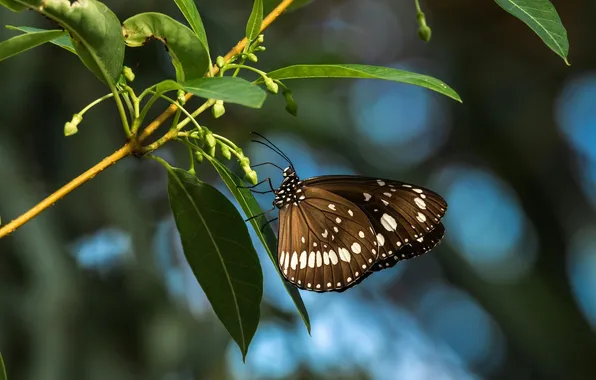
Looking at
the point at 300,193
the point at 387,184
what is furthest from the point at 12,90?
the point at 387,184

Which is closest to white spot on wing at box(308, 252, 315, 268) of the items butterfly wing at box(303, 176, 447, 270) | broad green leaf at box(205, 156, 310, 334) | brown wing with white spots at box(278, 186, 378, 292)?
brown wing with white spots at box(278, 186, 378, 292)

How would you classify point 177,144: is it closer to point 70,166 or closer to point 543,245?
point 70,166

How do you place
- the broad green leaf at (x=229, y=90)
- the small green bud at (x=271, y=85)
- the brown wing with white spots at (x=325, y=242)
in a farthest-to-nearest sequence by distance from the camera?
the brown wing with white spots at (x=325, y=242)
the small green bud at (x=271, y=85)
the broad green leaf at (x=229, y=90)

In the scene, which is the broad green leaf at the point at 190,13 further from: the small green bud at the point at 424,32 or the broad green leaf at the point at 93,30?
the small green bud at the point at 424,32

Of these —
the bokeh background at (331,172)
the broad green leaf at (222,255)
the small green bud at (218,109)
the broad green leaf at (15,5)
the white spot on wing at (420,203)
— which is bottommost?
the bokeh background at (331,172)

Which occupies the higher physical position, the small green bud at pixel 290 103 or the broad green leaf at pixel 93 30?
Answer: the broad green leaf at pixel 93 30

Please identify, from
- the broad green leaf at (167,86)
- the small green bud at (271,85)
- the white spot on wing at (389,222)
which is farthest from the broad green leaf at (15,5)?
the white spot on wing at (389,222)

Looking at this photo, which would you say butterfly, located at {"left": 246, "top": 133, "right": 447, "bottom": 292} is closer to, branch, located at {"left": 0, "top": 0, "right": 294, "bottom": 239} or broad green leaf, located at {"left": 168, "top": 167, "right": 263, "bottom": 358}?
broad green leaf, located at {"left": 168, "top": 167, "right": 263, "bottom": 358}
